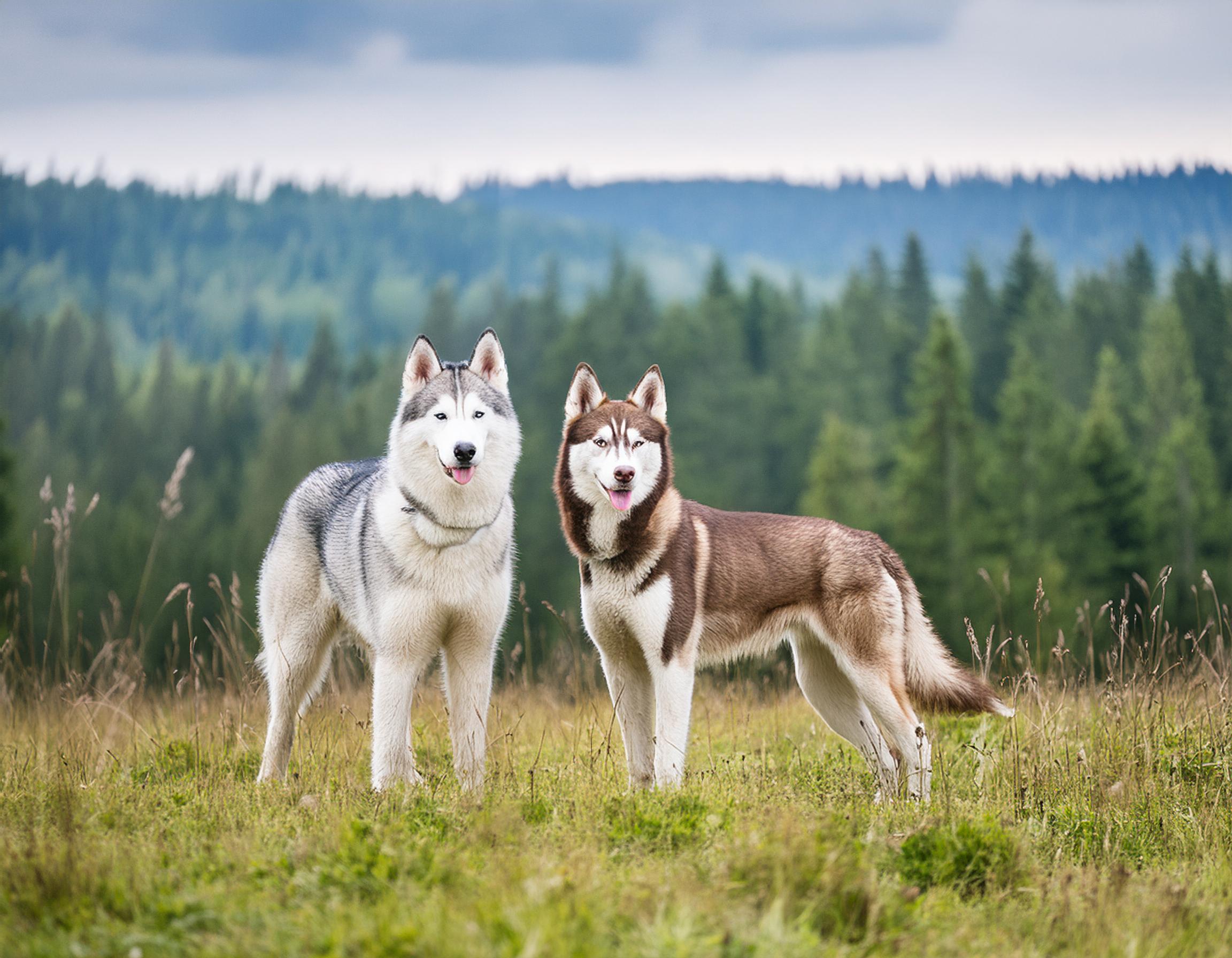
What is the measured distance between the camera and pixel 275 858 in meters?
4.09

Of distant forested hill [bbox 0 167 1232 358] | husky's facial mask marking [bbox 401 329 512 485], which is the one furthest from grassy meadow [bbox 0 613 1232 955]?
distant forested hill [bbox 0 167 1232 358]

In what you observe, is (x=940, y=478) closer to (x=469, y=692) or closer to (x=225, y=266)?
(x=469, y=692)

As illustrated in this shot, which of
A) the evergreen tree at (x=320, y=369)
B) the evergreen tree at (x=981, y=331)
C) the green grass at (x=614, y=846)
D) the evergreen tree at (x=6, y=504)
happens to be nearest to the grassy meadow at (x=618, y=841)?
the green grass at (x=614, y=846)

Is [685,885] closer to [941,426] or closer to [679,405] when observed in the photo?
[941,426]

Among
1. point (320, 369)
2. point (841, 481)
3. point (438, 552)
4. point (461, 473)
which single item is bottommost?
point (841, 481)

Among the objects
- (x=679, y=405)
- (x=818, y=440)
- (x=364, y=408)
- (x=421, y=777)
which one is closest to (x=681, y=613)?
(x=421, y=777)

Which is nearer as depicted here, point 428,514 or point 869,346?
point 428,514

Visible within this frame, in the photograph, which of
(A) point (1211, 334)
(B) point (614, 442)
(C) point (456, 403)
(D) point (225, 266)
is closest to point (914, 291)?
(A) point (1211, 334)

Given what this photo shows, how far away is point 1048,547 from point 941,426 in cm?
551

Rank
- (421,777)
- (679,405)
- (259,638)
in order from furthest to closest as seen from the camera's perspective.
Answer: (679,405), (259,638), (421,777)

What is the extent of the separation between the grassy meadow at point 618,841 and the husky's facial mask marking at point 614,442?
4.62 ft

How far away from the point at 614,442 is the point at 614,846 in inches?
83.0

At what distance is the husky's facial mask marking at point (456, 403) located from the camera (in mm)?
5227

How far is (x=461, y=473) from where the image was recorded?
5246 millimetres
